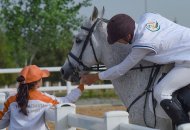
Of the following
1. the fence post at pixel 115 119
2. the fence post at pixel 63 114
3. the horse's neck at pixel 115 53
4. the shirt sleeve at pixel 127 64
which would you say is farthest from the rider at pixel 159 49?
the fence post at pixel 115 119

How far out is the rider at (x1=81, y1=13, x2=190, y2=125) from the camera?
5309 millimetres

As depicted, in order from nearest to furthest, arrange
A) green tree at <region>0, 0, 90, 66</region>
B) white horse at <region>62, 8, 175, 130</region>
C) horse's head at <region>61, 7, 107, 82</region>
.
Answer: white horse at <region>62, 8, 175, 130</region>
horse's head at <region>61, 7, 107, 82</region>
green tree at <region>0, 0, 90, 66</region>

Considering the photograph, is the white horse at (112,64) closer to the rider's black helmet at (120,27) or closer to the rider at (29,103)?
the rider's black helmet at (120,27)

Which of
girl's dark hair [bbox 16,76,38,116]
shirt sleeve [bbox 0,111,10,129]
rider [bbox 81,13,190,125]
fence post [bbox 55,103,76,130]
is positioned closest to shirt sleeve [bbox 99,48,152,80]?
rider [bbox 81,13,190,125]

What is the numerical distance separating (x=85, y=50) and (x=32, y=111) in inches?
41.7

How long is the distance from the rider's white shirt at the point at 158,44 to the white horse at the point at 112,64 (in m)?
0.20

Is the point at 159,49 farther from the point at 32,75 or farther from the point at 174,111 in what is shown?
the point at 32,75

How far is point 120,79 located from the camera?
6117mm

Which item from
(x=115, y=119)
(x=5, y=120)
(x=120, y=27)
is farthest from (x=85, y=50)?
(x=115, y=119)

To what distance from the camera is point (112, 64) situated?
6.34 m

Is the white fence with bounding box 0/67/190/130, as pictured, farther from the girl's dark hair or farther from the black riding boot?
the black riding boot

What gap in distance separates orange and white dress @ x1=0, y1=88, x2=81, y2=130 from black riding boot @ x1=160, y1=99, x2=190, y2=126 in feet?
3.81

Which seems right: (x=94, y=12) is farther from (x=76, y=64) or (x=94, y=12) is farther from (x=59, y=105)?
(x=59, y=105)

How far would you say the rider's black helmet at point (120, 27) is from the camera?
5.74 metres
